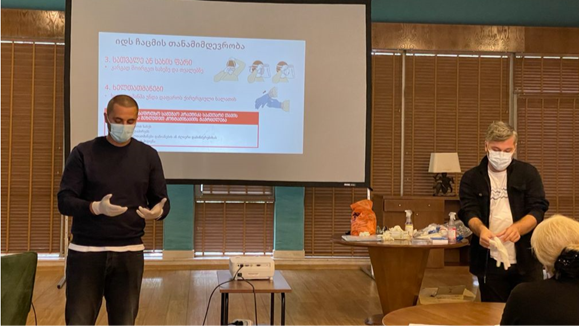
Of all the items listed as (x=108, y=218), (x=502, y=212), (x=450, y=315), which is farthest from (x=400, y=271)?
(x=108, y=218)

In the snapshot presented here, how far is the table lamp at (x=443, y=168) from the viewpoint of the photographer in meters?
6.78

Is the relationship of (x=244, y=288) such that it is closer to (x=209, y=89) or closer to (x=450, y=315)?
(x=450, y=315)

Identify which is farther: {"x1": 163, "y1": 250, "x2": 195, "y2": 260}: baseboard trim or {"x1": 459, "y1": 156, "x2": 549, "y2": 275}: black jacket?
{"x1": 163, "y1": 250, "x2": 195, "y2": 260}: baseboard trim

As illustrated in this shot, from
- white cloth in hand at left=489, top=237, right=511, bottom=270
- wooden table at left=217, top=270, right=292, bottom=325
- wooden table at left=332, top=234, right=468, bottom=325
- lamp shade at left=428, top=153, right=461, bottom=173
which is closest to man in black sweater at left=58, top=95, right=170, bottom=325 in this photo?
wooden table at left=217, top=270, right=292, bottom=325

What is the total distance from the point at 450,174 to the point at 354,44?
2.41 metres

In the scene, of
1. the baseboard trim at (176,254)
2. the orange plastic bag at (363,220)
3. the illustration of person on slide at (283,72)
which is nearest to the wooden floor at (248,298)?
the baseboard trim at (176,254)

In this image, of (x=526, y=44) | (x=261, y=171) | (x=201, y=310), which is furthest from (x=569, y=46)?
(x=201, y=310)

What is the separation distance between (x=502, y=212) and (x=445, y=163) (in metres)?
3.84

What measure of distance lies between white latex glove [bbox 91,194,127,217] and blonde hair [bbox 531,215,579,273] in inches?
64.4

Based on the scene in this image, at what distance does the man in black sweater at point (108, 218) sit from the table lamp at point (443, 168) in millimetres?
4678

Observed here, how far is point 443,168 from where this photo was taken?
6.77 meters

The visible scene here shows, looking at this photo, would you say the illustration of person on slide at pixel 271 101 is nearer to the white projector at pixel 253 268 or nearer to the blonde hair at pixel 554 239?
the white projector at pixel 253 268

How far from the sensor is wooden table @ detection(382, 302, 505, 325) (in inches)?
82.7

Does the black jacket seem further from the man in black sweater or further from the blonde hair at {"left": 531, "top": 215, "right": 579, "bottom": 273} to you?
the man in black sweater
